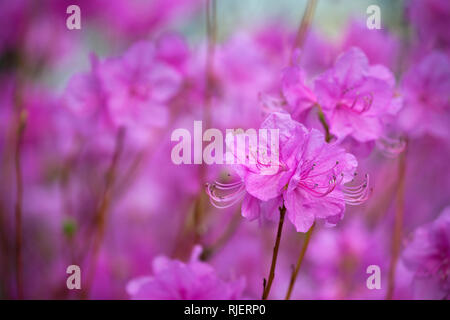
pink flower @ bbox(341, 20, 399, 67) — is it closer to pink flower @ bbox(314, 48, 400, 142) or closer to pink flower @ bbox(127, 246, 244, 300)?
pink flower @ bbox(314, 48, 400, 142)

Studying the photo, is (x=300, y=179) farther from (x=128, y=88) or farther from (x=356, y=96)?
(x=128, y=88)

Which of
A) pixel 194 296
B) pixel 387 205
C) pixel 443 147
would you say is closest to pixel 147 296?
pixel 194 296

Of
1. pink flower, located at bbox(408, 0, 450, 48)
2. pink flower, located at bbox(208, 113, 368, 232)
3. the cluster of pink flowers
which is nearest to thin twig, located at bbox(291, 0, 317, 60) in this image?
the cluster of pink flowers

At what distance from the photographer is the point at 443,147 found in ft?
2.88

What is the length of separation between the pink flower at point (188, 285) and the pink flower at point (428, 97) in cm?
35

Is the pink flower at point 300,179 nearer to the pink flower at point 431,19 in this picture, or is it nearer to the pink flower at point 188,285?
the pink flower at point 188,285

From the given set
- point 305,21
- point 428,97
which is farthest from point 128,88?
point 428,97

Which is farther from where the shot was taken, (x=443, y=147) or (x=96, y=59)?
(x=443, y=147)

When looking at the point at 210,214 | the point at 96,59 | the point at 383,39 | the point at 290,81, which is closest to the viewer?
the point at 290,81

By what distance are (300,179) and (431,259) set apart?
0.74ft

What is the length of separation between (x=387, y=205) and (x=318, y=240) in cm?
14

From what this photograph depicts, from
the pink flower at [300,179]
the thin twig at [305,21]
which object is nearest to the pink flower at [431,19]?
the thin twig at [305,21]
